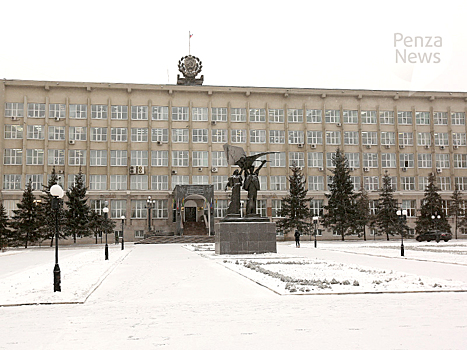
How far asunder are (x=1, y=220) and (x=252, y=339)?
4344 cm

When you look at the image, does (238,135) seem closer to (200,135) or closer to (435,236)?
(200,135)

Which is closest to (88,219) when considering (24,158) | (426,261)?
(24,158)

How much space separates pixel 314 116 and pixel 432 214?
727 inches

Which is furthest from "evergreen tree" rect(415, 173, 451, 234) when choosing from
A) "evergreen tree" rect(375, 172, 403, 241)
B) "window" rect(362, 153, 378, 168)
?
"window" rect(362, 153, 378, 168)

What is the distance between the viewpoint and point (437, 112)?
6881 cm

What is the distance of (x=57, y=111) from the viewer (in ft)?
204

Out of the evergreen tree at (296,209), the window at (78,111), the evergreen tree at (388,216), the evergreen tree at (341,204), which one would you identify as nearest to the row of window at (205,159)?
the evergreen tree at (296,209)

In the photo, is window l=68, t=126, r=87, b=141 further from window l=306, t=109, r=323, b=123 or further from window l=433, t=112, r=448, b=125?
window l=433, t=112, r=448, b=125

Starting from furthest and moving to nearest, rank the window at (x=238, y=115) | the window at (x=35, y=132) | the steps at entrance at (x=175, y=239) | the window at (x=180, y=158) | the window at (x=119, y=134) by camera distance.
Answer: the window at (x=238, y=115) → the window at (x=180, y=158) → the window at (x=119, y=134) → the window at (x=35, y=132) → the steps at entrance at (x=175, y=239)

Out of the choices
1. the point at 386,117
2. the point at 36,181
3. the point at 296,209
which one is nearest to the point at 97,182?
the point at 36,181

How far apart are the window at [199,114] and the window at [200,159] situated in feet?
13.5

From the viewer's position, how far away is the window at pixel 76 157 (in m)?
61.8

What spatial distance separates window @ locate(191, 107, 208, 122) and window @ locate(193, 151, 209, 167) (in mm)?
4123

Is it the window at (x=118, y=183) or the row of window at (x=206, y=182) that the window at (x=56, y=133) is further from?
the window at (x=118, y=183)
